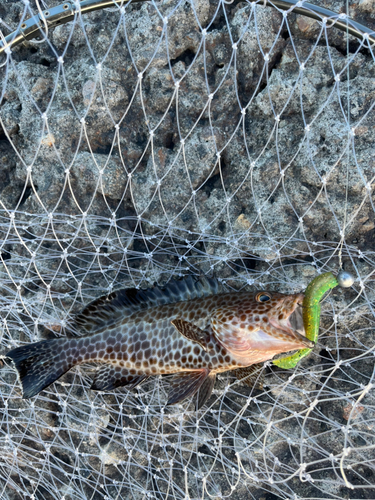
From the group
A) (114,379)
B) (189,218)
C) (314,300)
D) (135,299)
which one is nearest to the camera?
→ (314,300)

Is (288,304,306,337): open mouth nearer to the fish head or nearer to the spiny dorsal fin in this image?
the fish head

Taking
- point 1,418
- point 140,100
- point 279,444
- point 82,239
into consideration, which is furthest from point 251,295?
point 1,418

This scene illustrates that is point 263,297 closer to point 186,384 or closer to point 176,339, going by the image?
point 176,339

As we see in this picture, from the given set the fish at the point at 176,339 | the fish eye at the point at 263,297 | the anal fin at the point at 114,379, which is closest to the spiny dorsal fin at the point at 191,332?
the fish at the point at 176,339

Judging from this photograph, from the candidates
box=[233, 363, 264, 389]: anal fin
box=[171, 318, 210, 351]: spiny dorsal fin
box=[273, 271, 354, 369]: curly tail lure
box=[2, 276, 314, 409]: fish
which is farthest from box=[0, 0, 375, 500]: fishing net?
box=[171, 318, 210, 351]: spiny dorsal fin

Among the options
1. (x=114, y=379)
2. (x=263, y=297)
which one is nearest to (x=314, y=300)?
(x=263, y=297)
